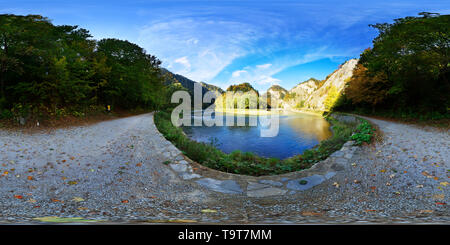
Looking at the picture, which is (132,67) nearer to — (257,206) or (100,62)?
(100,62)

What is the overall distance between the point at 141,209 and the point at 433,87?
2142cm

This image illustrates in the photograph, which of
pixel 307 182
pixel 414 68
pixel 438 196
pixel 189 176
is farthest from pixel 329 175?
pixel 414 68

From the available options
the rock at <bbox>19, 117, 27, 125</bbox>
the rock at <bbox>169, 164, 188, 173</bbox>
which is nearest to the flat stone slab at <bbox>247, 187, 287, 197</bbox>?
the rock at <bbox>169, 164, 188, 173</bbox>

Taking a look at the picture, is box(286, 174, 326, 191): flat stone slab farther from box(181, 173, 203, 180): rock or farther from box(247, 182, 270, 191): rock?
box(181, 173, 203, 180): rock

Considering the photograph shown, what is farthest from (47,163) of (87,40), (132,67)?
(87,40)

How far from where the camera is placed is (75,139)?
314 inches

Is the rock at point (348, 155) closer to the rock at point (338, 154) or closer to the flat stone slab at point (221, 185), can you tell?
the rock at point (338, 154)

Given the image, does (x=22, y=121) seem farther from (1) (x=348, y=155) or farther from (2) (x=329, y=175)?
(1) (x=348, y=155)

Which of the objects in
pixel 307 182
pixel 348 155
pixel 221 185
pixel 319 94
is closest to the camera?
pixel 221 185

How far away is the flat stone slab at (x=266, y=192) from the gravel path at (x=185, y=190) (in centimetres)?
16

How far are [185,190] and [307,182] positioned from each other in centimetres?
331

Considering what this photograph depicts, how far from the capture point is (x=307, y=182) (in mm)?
4949

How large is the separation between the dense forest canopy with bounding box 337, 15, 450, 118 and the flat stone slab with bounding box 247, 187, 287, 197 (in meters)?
13.2

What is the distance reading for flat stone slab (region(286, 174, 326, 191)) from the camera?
186 inches
